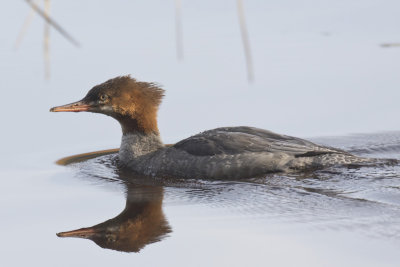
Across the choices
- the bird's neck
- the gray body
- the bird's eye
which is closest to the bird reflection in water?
the gray body

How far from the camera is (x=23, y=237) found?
23.4 ft

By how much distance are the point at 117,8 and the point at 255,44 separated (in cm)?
276

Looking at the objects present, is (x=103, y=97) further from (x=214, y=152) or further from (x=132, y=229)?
(x=132, y=229)

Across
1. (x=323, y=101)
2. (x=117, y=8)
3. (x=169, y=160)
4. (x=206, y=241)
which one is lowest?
(x=206, y=241)

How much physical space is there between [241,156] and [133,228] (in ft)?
6.80

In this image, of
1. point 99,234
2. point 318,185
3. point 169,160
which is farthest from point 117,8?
point 99,234

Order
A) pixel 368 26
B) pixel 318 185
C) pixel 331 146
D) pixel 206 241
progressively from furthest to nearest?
A: pixel 368 26
pixel 331 146
pixel 318 185
pixel 206 241

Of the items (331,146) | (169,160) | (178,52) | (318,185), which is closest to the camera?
(318,185)

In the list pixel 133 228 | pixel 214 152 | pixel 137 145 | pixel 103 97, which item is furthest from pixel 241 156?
pixel 133 228

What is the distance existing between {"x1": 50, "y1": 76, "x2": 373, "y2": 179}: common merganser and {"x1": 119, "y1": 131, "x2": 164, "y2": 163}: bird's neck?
11 millimetres

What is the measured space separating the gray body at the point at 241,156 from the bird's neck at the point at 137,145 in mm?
431

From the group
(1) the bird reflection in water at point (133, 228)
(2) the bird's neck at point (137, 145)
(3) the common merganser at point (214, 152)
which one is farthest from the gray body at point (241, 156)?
(1) the bird reflection in water at point (133, 228)

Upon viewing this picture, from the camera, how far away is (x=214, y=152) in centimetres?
916

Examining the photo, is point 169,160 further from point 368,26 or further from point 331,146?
point 368,26
